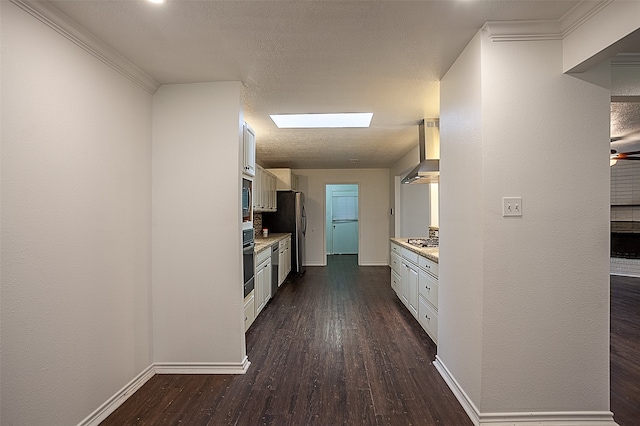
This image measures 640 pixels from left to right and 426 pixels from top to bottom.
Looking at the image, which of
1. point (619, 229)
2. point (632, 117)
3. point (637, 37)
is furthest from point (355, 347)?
point (619, 229)

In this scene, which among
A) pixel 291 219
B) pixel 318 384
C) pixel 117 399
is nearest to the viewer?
pixel 117 399

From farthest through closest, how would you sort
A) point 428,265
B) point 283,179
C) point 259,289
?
point 283,179, point 259,289, point 428,265

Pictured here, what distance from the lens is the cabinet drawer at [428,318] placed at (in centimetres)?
303

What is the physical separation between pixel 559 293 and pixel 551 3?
5.15 ft

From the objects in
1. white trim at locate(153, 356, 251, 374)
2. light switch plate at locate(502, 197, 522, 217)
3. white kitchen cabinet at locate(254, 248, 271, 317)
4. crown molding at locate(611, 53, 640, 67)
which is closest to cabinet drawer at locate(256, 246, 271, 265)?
white kitchen cabinet at locate(254, 248, 271, 317)

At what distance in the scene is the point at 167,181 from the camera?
2578mm

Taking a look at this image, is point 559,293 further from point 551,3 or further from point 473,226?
point 551,3

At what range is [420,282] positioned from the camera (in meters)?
3.49

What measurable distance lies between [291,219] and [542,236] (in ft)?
17.1

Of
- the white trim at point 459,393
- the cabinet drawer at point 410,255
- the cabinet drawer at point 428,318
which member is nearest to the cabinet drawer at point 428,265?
the cabinet drawer at point 410,255

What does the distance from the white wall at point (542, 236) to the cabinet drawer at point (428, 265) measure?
108cm

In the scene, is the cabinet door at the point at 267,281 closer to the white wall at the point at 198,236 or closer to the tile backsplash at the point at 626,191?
the white wall at the point at 198,236

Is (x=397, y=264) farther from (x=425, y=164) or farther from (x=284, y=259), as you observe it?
(x=284, y=259)

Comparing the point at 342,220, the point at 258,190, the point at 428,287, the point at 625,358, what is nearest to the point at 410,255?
the point at 428,287
